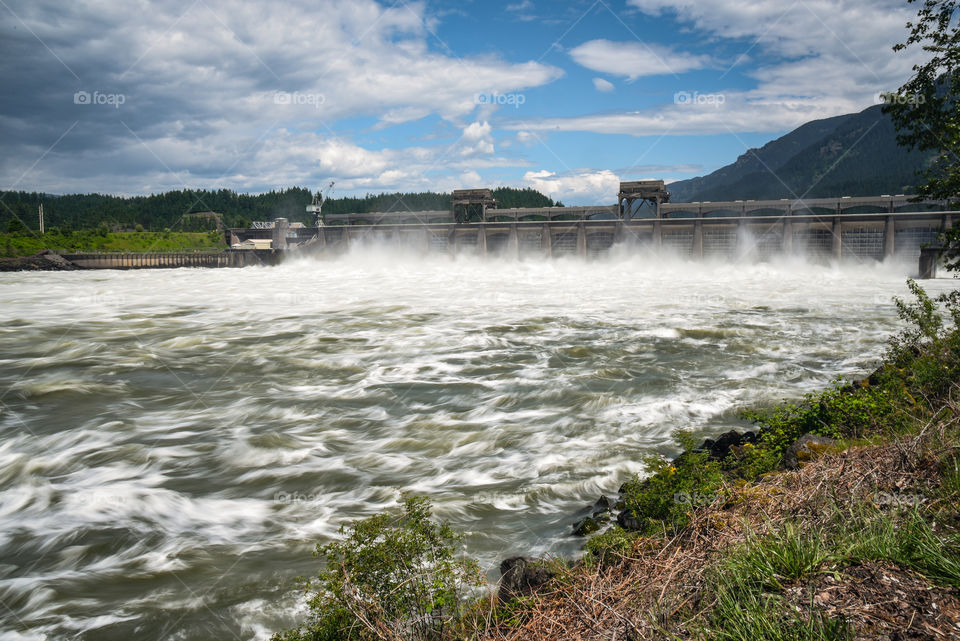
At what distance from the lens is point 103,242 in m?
86.6

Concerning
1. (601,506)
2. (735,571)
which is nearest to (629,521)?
(601,506)

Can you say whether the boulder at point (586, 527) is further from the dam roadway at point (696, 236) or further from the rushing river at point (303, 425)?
the dam roadway at point (696, 236)

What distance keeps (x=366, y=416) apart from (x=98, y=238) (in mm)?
95181

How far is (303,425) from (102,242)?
93.4 m

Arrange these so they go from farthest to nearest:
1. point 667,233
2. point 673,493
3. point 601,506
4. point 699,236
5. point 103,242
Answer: point 103,242 → point 667,233 → point 699,236 → point 601,506 → point 673,493

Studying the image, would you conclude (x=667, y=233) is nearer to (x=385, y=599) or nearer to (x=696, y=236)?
(x=696, y=236)

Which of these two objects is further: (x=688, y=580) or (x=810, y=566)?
(x=688, y=580)

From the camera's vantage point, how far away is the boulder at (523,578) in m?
4.15

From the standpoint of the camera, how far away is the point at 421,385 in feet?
43.3

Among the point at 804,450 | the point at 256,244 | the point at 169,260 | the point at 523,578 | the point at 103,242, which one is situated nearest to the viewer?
the point at 523,578

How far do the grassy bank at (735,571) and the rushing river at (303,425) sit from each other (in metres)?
1.79

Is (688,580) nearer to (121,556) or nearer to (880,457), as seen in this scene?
(880,457)

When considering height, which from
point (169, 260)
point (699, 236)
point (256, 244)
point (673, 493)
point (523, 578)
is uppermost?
point (256, 244)

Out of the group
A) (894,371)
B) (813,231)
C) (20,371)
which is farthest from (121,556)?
(813,231)
